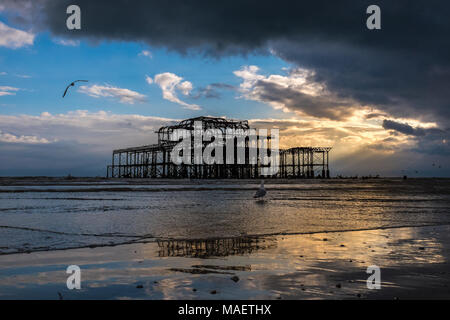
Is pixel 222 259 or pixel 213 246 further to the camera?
pixel 213 246

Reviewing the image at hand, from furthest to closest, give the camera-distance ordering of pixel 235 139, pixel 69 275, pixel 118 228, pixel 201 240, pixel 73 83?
pixel 235 139
pixel 73 83
pixel 118 228
pixel 201 240
pixel 69 275

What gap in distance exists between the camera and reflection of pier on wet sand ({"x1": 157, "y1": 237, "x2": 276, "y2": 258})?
6008 mm

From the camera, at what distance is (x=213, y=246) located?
21.9ft

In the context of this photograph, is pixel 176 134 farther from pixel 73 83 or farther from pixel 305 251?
pixel 305 251

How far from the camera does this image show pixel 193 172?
266 feet

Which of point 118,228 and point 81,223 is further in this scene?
point 81,223

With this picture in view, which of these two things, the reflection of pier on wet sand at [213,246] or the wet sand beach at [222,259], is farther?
the reflection of pier on wet sand at [213,246]

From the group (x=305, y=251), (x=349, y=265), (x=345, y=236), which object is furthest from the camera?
(x=345, y=236)

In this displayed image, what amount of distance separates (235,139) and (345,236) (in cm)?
7098

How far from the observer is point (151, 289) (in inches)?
157

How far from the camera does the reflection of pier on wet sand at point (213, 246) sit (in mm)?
6008

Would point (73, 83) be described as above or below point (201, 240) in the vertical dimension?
above
